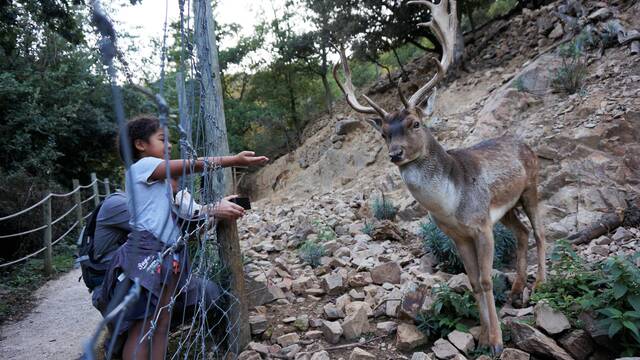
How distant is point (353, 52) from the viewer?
44.7ft

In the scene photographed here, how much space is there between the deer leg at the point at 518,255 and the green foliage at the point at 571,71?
411 centimetres

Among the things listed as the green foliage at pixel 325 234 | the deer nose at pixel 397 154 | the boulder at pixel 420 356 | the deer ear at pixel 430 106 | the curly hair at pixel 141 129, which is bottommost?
the boulder at pixel 420 356

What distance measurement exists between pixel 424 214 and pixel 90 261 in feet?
16.3

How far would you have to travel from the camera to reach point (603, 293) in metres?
2.97

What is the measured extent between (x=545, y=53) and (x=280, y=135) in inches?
514

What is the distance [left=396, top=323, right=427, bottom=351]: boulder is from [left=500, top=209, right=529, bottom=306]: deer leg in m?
0.92

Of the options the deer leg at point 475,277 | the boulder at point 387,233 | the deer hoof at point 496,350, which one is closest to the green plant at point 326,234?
the boulder at point 387,233

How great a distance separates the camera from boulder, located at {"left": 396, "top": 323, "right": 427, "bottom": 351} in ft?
10.9

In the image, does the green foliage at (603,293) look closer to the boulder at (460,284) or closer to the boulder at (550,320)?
the boulder at (550,320)

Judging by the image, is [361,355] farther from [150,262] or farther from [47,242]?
[47,242]

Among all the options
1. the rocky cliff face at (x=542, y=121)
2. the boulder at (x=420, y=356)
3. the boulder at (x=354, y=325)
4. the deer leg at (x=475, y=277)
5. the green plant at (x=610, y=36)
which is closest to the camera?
the boulder at (x=420, y=356)

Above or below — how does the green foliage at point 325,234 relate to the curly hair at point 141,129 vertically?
below

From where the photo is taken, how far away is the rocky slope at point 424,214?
340 centimetres

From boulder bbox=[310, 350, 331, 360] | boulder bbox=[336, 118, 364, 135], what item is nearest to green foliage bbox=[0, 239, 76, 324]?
boulder bbox=[310, 350, 331, 360]
